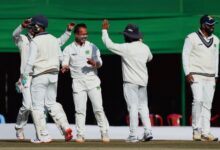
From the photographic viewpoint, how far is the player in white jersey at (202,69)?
15.4 meters

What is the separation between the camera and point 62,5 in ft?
61.6

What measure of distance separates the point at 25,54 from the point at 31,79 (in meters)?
0.49

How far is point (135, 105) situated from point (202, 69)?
118 centimetres

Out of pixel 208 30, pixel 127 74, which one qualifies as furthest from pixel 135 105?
pixel 208 30

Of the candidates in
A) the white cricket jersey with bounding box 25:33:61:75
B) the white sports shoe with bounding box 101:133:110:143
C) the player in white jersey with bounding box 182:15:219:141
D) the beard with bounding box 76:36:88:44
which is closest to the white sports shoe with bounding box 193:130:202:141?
the player in white jersey with bounding box 182:15:219:141

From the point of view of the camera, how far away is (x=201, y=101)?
15438 mm

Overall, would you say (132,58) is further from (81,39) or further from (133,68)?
(81,39)

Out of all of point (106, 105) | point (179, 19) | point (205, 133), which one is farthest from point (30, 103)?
point (106, 105)

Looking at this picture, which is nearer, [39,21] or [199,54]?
[39,21]

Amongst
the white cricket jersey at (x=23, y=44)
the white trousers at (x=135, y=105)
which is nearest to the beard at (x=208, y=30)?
the white trousers at (x=135, y=105)

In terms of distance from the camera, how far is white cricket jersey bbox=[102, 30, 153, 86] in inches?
601

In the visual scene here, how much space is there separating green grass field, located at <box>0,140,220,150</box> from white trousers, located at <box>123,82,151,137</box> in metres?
0.28

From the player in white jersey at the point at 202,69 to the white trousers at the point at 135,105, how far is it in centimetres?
74

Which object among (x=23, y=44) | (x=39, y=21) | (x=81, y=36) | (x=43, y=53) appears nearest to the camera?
(x=39, y=21)
